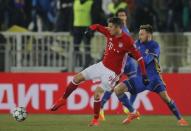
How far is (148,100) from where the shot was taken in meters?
20.1

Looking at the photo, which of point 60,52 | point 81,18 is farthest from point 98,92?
point 81,18

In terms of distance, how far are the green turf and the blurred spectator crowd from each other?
4.11 m

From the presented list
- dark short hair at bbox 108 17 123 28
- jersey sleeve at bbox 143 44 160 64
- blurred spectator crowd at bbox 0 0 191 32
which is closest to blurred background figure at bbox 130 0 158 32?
blurred spectator crowd at bbox 0 0 191 32

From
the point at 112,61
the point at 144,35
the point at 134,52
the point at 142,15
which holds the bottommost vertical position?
the point at 112,61

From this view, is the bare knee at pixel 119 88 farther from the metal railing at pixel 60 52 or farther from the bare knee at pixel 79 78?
the metal railing at pixel 60 52

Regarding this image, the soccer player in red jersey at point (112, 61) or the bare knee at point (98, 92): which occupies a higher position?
the soccer player in red jersey at point (112, 61)

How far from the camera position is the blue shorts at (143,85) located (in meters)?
16.4

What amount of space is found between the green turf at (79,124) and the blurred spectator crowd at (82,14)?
4.11 metres

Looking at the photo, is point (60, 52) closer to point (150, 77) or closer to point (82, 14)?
point (82, 14)

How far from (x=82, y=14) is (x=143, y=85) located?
596 centimetres

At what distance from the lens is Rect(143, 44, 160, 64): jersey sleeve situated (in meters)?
16.3

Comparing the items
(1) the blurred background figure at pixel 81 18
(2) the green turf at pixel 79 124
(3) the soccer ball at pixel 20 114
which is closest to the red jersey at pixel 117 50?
(2) the green turf at pixel 79 124

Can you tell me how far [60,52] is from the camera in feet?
71.9

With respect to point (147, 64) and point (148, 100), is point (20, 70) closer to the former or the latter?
point (148, 100)
